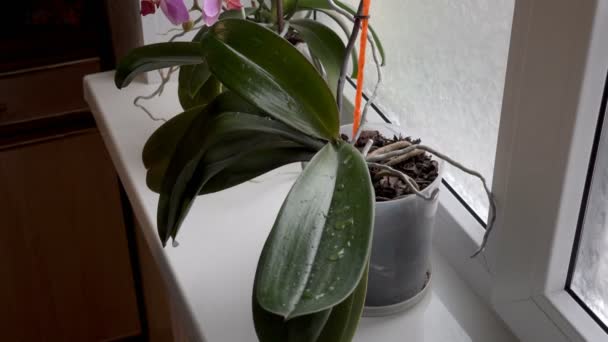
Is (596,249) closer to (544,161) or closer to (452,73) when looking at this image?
(544,161)

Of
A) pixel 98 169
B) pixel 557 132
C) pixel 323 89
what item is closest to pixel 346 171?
→ pixel 323 89

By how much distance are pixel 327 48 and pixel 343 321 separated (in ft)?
1.15

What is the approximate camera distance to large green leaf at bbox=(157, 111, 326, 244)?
1.90ft

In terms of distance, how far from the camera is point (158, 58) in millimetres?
696

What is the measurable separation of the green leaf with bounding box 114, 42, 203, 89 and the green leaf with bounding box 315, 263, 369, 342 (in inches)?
11.2

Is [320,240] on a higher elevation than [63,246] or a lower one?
higher

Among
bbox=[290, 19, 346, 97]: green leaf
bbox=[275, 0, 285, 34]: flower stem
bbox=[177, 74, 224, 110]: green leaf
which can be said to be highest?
bbox=[275, 0, 285, 34]: flower stem

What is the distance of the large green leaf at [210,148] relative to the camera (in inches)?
22.8

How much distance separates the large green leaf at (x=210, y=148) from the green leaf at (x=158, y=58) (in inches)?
3.4

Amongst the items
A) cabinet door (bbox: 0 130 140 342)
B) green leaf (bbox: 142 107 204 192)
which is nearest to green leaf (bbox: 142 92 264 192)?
green leaf (bbox: 142 107 204 192)

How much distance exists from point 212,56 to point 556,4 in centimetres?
28

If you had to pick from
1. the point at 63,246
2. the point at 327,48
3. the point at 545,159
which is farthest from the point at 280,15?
the point at 63,246

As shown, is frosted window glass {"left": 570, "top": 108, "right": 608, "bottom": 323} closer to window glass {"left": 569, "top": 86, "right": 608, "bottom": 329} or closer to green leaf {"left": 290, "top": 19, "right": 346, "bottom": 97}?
window glass {"left": 569, "top": 86, "right": 608, "bottom": 329}

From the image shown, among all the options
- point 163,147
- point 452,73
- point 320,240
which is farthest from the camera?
point 452,73
